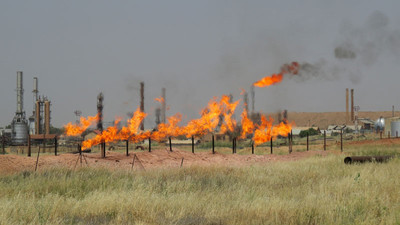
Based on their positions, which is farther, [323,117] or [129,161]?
[323,117]

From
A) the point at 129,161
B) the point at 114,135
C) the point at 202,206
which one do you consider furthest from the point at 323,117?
the point at 202,206

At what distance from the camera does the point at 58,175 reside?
15.9 metres

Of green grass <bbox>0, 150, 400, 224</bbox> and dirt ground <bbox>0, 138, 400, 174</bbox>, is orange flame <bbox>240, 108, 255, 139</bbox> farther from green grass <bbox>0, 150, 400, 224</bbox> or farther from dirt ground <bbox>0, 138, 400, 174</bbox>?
green grass <bbox>0, 150, 400, 224</bbox>

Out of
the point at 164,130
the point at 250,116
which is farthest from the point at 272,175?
the point at 250,116

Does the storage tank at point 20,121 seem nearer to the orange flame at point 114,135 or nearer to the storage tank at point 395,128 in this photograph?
the orange flame at point 114,135

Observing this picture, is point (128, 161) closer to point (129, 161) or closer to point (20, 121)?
point (129, 161)

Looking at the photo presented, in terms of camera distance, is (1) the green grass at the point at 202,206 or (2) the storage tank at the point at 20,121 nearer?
(1) the green grass at the point at 202,206

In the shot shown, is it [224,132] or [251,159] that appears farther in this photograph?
[224,132]

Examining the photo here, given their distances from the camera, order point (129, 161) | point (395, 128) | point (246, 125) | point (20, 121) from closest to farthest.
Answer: point (129, 161)
point (246, 125)
point (395, 128)
point (20, 121)

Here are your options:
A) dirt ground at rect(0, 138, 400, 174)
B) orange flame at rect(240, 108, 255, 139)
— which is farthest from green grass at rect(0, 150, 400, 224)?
orange flame at rect(240, 108, 255, 139)

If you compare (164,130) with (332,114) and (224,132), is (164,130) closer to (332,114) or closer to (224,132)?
(224,132)

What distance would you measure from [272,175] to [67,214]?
31.6ft

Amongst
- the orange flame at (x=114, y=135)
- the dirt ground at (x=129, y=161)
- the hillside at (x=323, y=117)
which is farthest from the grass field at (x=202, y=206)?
the hillside at (x=323, y=117)

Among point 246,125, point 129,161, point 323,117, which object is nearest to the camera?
point 129,161
